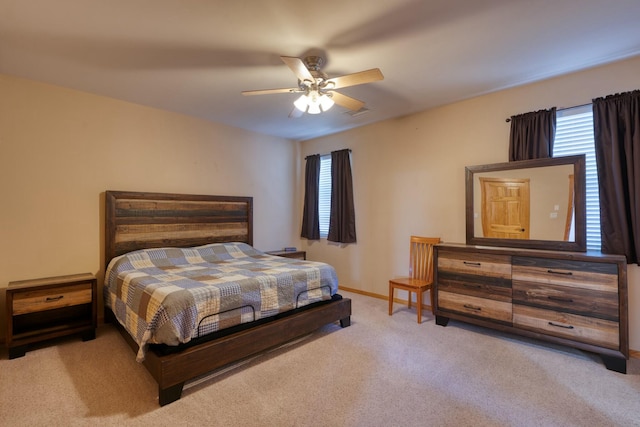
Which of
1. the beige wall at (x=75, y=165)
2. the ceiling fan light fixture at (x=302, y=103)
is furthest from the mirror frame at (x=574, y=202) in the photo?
the beige wall at (x=75, y=165)

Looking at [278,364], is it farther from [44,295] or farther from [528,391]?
[44,295]

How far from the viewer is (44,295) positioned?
2.80 m

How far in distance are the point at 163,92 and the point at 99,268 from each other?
2205mm

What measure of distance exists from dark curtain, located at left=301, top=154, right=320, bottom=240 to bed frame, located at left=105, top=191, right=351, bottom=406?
110 centimetres

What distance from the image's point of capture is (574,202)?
285 centimetres

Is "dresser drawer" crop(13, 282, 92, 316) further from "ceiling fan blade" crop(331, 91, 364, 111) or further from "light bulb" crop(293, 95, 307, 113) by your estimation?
"ceiling fan blade" crop(331, 91, 364, 111)

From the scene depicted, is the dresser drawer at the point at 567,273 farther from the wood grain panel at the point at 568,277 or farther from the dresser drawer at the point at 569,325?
the dresser drawer at the point at 569,325

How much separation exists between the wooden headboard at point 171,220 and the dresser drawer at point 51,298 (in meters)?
0.54

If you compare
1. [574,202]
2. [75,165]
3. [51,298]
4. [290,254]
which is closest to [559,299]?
[574,202]

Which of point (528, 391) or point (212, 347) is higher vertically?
point (212, 347)

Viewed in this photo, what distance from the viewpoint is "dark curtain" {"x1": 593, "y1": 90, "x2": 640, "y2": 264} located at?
2576 mm

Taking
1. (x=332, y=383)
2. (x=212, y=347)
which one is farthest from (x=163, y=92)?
(x=332, y=383)

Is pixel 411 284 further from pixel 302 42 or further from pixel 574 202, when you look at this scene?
pixel 302 42

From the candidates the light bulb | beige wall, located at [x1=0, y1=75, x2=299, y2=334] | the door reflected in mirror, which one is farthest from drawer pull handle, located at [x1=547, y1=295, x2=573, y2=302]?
beige wall, located at [x1=0, y1=75, x2=299, y2=334]
